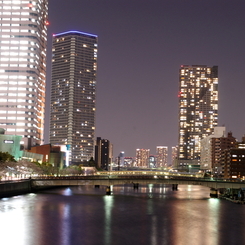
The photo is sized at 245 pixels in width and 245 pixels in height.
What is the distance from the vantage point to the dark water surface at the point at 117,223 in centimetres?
5697

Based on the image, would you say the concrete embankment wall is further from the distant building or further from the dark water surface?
the distant building

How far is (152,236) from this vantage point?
2339 inches

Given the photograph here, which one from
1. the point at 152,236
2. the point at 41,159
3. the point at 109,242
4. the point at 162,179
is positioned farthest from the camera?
the point at 41,159

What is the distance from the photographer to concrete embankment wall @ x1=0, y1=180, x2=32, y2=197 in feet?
313

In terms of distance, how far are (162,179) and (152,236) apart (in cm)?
5943

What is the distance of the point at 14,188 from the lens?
10331 cm

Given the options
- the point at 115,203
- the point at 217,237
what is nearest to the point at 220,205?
the point at 115,203

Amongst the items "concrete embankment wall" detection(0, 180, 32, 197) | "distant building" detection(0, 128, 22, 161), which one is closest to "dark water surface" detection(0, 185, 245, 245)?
"concrete embankment wall" detection(0, 180, 32, 197)

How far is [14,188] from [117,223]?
4235 centimetres

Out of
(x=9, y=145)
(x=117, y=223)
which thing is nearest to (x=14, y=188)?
(x=117, y=223)

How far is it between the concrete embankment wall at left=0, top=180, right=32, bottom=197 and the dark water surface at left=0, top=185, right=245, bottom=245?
2756 millimetres

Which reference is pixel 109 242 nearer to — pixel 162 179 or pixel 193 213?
pixel 193 213

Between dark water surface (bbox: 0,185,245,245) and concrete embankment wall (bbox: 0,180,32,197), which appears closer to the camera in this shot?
dark water surface (bbox: 0,185,245,245)

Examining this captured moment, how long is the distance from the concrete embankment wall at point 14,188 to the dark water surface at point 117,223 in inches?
109
